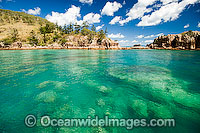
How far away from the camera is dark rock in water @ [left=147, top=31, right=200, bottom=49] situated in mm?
69075

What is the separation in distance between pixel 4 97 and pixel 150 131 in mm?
9039

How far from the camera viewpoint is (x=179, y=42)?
7919cm

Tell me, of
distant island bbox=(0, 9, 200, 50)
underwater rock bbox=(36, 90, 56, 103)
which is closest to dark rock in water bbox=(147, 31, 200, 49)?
distant island bbox=(0, 9, 200, 50)

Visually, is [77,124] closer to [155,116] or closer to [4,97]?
[155,116]

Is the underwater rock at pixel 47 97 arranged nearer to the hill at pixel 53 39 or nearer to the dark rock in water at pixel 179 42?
the hill at pixel 53 39

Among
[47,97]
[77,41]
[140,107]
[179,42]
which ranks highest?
[77,41]

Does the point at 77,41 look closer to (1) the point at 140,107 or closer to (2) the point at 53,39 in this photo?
(2) the point at 53,39

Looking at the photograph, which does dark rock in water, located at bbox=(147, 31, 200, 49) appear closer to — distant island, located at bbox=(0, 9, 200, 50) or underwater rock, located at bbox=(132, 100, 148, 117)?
distant island, located at bbox=(0, 9, 200, 50)

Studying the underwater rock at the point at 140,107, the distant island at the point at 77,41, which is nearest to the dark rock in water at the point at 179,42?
the distant island at the point at 77,41

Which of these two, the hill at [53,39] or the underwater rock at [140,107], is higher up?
the hill at [53,39]

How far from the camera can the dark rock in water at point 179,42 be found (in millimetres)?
69075

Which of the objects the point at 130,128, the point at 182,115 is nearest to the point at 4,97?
the point at 130,128

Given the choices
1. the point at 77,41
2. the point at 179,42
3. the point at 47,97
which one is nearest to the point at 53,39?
the point at 77,41

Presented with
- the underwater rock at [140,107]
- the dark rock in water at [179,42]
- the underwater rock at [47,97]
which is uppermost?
the dark rock in water at [179,42]
